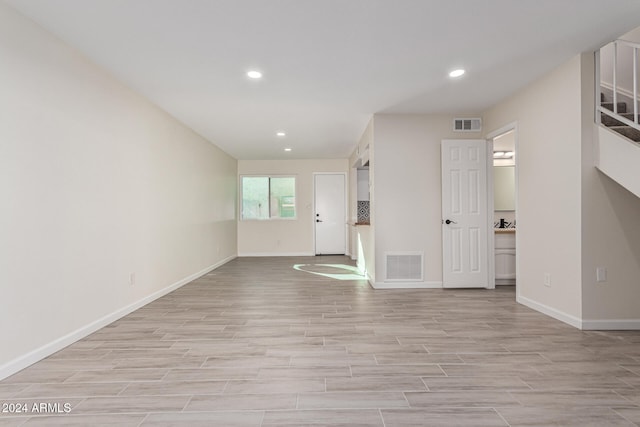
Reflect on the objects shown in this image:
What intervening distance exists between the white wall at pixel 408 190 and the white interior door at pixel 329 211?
4.02 m

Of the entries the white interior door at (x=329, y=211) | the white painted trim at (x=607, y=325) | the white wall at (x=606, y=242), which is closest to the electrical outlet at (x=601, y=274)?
the white wall at (x=606, y=242)

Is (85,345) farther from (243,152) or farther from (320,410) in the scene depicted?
(243,152)

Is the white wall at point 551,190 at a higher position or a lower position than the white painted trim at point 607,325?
higher

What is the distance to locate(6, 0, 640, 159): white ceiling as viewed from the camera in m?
2.39

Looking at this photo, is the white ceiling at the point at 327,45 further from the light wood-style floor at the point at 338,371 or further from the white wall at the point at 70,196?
the light wood-style floor at the point at 338,371

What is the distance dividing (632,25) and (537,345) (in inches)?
103

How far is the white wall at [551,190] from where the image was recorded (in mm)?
3199

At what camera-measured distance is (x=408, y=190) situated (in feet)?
16.2

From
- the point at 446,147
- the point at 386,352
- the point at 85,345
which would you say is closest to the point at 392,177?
the point at 446,147

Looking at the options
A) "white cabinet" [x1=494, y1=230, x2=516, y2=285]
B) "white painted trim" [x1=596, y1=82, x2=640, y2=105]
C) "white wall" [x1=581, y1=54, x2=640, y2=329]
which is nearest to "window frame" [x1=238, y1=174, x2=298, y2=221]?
"white cabinet" [x1=494, y1=230, x2=516, y2=285]

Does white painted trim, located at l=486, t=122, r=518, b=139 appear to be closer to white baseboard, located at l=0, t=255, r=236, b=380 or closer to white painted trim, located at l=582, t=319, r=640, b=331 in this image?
white painted trim, located at l=582, t=319, r=640, b=331

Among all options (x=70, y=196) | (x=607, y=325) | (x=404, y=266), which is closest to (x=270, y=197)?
(x=404, y=266)

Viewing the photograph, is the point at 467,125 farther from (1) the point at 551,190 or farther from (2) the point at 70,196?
(2) the point at 70,196

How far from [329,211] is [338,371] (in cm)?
680
